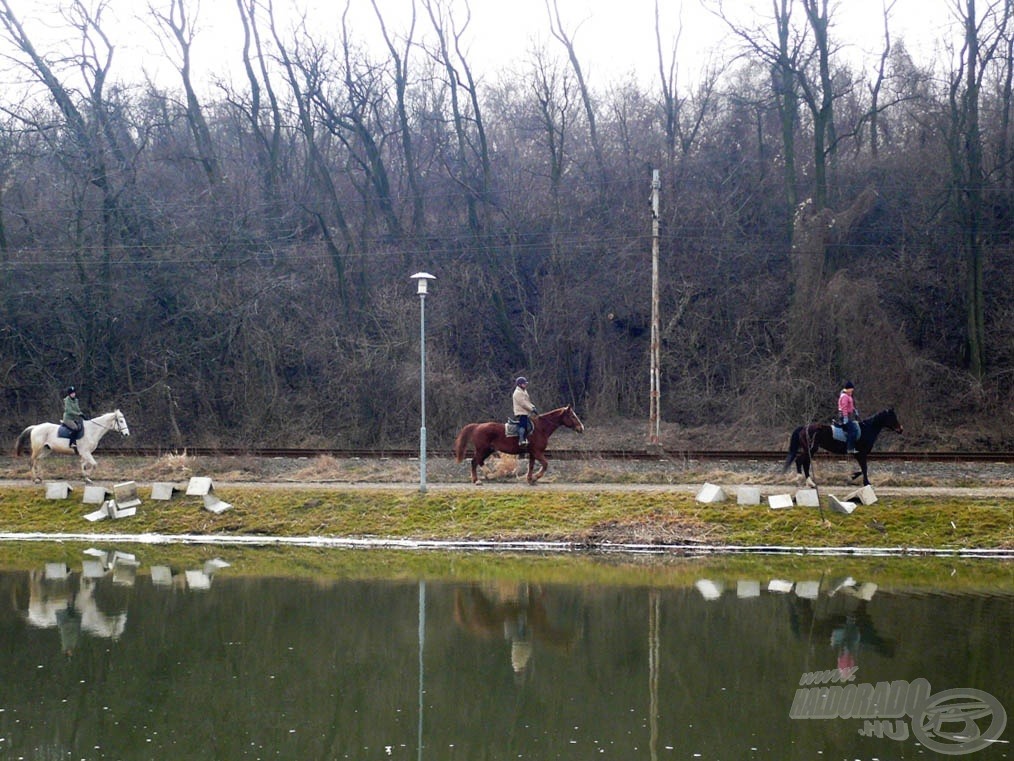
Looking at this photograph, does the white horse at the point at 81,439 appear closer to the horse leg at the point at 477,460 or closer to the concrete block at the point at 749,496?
the horse leg at the point at 477,460

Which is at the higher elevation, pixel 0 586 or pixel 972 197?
pixel 972 197

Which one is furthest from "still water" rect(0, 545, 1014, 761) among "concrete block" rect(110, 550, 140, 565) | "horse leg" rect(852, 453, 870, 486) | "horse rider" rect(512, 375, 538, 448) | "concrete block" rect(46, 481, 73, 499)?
"concrete block" rect(46, 481, 73, 499)

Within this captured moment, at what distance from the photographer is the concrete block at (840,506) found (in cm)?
2195

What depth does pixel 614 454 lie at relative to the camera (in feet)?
94.1

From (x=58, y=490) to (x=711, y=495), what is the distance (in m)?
14.7

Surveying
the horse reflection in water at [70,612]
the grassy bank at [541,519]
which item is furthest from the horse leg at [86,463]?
the horse reflection in water at [70,612]

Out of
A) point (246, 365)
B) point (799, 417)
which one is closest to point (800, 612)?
point (799, 417)

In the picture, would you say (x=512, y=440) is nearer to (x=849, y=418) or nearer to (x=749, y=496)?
(x=749, y=496)

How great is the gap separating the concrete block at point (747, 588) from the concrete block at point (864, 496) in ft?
17.2

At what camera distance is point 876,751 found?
10031 mm

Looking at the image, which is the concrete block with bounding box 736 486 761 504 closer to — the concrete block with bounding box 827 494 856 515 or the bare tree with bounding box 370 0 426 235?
→ the concrete block with bounding box 827 494 856 515

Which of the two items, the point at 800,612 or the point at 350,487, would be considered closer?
the point at 800,612

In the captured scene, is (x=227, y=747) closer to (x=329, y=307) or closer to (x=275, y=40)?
(x=329, y=307)

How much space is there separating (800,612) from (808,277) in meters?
23.9
